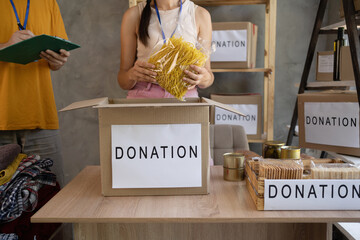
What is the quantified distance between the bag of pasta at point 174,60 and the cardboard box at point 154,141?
116 millimetres

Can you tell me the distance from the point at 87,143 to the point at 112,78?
67 cm

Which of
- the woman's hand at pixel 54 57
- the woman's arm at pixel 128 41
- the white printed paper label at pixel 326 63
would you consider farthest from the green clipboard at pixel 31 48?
the white printed paper label at pixel 326 63

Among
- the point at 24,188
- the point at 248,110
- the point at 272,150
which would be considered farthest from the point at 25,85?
the point at 248,110

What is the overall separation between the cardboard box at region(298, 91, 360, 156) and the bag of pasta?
1057 mm

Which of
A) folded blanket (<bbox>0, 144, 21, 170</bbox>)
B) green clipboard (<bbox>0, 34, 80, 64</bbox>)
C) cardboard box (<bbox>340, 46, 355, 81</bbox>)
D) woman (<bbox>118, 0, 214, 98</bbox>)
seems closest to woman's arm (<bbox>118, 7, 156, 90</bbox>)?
woman (<bbox>118, 0, 214, 98</bbox>)

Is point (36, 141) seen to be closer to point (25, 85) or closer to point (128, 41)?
point (25, 85)

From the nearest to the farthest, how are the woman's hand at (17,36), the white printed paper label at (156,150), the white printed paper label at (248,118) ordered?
the white printed paper label at (156,150), the woman's hand at (17,36), the white printed paper label at (248,118)

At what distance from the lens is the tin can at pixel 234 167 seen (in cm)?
112

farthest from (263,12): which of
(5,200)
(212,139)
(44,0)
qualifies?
(5,200)

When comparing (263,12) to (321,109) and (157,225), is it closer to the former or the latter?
(321,109)

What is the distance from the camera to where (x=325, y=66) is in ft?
7.18

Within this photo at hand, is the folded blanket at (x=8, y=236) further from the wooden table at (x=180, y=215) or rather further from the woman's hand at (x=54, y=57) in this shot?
the woman's hand at (x=54, y=57)

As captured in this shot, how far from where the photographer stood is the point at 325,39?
283 centimetres

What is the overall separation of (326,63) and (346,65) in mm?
292
